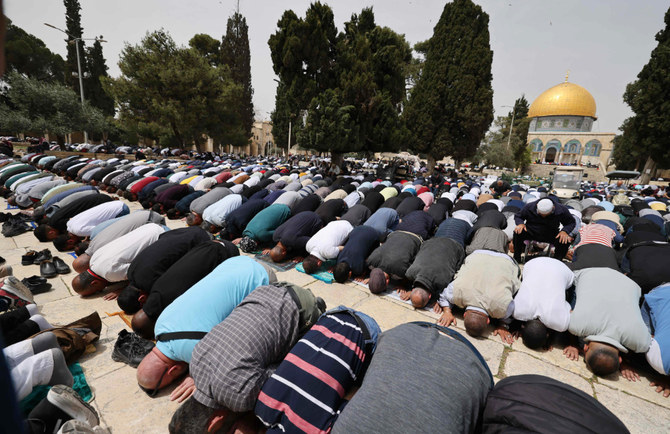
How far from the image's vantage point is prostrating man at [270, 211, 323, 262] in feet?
17.5

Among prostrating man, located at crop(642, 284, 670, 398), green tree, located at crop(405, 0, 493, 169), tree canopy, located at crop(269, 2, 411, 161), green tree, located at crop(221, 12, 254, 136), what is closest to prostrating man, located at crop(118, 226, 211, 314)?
prostrating man, located at crop(642, 284, 670, 398)

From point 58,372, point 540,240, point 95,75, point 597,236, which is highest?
point 95,75

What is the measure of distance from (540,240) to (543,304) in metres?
2.62

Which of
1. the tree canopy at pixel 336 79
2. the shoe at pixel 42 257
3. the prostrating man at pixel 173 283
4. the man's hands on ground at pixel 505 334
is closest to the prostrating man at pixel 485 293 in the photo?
the man's hands on ground at pixel 505 334

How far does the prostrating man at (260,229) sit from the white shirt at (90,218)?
2411mm

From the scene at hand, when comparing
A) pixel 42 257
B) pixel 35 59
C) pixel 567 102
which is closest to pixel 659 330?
pixel 42 257

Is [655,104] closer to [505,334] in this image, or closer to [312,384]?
[505,334]

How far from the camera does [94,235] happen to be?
478 centimetres

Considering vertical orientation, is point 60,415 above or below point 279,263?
above

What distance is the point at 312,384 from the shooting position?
1.99 meters

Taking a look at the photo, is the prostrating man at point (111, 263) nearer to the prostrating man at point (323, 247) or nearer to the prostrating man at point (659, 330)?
the prostrating man at point (323, 247)

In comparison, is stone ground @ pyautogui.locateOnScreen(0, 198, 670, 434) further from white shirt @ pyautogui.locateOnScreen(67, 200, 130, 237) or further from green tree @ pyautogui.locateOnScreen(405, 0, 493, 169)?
green tree @ pyautogui.locateOnScreen(405, 0, 493, 169)

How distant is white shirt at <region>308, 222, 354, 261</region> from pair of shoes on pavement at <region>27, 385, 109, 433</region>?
3.41m

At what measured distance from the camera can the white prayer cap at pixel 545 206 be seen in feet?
16.3
